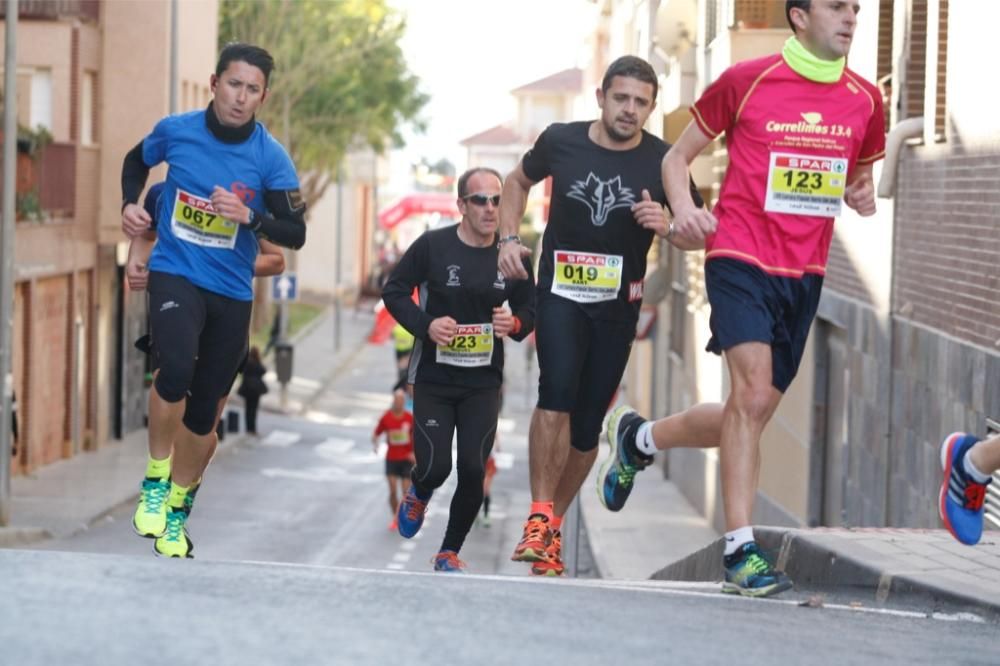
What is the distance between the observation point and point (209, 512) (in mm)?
31281

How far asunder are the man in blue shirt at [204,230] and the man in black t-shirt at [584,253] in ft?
3.57

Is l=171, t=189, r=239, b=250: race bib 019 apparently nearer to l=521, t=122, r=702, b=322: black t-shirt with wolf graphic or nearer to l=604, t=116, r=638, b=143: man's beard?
l=521, t=122, r=702, b=322: black t-shirt with wolf graphic

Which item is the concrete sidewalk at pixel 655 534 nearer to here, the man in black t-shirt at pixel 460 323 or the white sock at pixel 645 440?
the white sock at pixel 645 440

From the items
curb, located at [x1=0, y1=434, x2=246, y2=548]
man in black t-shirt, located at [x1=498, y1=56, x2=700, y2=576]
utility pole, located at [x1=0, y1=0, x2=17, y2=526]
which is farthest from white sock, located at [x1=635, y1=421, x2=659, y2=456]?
utility pole, located at [x1=0, y1=0, x2=17, y2=526]

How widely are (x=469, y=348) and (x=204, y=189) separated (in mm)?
2040

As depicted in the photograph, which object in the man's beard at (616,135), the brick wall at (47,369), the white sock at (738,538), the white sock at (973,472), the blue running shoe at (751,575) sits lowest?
the brick wall at (47,369)

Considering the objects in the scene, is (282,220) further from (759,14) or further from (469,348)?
(759,14)

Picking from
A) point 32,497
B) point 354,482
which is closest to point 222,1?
point 354,482

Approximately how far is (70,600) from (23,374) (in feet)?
99.3

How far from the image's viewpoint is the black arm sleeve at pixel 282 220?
981 cm

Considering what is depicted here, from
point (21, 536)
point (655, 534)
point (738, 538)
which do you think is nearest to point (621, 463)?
point (738, 538)

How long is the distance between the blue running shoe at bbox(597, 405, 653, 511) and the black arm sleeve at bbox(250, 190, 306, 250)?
173cm

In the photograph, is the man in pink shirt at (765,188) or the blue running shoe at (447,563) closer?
the man in pink shirt at (765,188)

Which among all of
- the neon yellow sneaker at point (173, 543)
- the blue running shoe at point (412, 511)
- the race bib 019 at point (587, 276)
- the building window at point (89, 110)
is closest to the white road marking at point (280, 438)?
the building window at point (89, 110)
